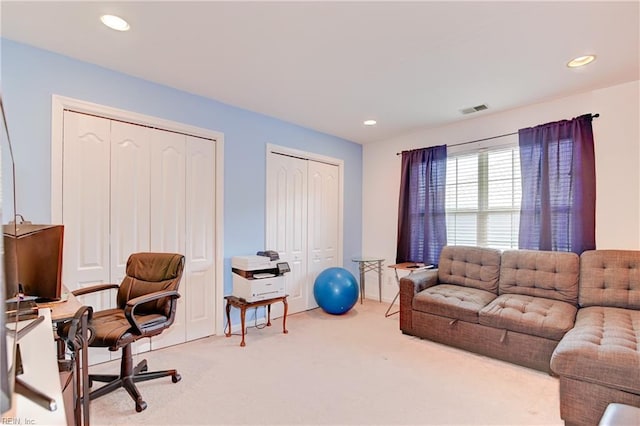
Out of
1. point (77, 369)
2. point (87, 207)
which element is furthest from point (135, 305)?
point (87, 207)

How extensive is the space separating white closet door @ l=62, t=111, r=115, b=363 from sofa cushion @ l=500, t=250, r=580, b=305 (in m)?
3.71

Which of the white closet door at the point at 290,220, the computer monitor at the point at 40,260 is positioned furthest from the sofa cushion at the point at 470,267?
the computer monitor at the point at 40,260

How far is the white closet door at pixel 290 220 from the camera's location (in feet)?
12.7

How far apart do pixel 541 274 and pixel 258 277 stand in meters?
2.72

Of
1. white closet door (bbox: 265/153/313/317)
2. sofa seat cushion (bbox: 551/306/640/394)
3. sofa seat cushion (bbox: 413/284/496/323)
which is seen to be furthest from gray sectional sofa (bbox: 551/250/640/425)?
white closet door (bbox: 265/153/313/317)

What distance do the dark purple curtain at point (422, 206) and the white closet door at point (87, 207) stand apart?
342 centimetres

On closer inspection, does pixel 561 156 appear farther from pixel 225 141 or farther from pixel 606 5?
pixel 225 141

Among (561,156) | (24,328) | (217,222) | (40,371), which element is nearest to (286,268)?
(217,222)

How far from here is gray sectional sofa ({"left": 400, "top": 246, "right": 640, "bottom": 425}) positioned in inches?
70.7

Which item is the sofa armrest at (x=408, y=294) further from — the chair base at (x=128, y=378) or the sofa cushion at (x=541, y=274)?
the chair base at (x=128, y=378)

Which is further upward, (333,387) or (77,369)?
(77,369)

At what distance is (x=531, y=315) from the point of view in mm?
2598

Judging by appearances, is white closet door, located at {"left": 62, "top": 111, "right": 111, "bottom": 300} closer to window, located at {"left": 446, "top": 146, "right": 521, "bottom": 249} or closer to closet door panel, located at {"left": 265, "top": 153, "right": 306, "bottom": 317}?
closet door panel, located at {"left": 265, "top": 153, "right": 306, "bottom": 317}

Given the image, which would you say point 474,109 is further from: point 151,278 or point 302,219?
point 151,278
